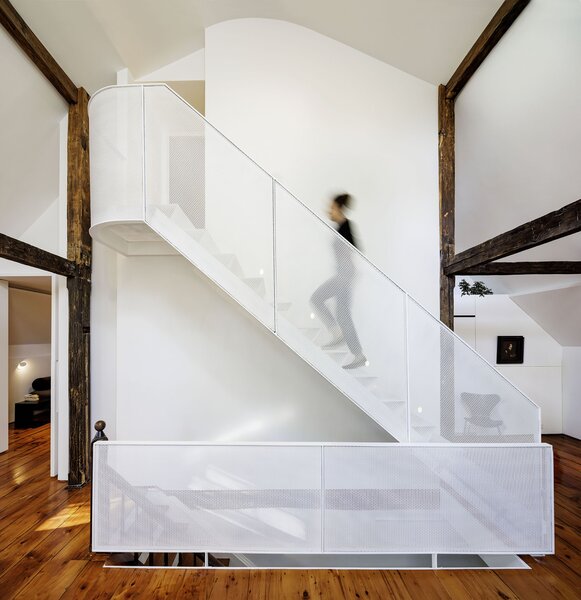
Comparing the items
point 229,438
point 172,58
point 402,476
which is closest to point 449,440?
point 402,476

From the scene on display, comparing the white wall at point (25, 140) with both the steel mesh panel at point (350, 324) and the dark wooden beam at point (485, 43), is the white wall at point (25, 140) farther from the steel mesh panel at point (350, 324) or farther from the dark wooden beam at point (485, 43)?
the dark wooden beam at point (485, 43)

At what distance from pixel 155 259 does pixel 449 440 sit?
3592mm

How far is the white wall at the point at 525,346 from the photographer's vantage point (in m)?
6.19

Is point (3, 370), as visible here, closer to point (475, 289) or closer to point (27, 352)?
point (27, 352)

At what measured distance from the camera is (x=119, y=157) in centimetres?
330

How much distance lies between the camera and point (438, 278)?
4574 millimetres

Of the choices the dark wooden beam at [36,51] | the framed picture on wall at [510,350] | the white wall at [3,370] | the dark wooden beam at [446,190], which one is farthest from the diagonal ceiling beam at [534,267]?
the white wall at [3,370]

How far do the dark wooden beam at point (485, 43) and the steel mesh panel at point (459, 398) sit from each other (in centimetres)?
261

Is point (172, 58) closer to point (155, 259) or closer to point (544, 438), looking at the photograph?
point (155, 259)

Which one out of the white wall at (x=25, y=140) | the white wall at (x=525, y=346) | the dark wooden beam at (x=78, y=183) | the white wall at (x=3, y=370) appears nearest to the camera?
the white wall at (x=25, y=140)

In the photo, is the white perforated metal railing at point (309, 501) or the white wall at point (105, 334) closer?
the white perforated metal railing at point (309, 501)

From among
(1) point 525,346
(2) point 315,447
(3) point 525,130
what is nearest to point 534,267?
(3) point 525,130

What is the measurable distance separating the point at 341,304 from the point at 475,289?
386cm

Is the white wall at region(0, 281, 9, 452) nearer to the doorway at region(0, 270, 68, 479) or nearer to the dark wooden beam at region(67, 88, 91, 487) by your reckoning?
the doorway at region(0, 270, 68, 479)
